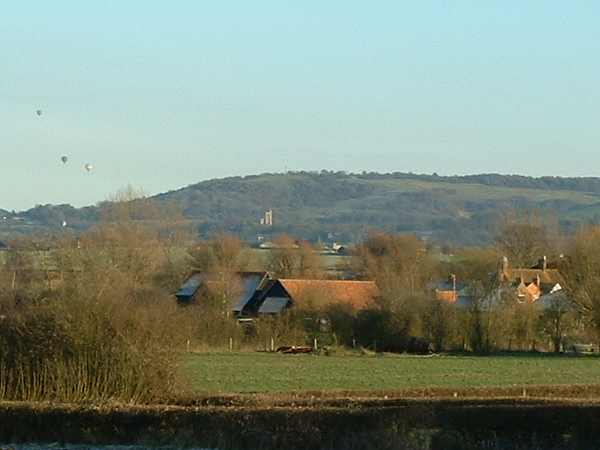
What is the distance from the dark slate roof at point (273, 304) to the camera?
84.1 metres

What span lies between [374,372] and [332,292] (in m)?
30.9

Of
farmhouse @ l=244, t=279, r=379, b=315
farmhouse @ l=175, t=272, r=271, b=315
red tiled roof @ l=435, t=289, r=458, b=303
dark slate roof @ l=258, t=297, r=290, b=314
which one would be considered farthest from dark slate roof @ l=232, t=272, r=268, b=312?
red tiled roof @ l=435, t=289, r=458, b=303

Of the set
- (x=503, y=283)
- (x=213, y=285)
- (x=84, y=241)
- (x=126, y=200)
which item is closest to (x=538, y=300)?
(x=503, y=283)

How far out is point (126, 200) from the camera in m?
104

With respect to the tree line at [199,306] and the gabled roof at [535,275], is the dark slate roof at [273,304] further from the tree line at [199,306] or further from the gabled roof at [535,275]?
the gabled roof at [535,275]

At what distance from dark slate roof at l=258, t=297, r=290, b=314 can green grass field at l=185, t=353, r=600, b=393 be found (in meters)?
21.7

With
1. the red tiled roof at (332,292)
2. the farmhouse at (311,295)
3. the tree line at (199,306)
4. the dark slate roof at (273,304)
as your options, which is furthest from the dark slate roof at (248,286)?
the red tiled roof at (332,292)

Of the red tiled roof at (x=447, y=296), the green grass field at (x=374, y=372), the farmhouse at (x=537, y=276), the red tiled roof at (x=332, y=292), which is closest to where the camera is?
the green grass field at (x=374, y=372)

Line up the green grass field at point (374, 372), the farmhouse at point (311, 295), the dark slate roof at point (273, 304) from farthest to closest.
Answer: the dark slate roof at point (273, 304) → the farmhouse at point (311, 295) → the green grass field at point (374, 372)

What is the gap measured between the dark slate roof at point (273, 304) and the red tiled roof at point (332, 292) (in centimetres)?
68

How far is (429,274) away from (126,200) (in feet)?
85.6

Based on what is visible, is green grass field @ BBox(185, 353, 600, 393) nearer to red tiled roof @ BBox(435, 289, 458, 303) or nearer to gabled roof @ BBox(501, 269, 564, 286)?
red tiled roof @ BBox(435, 289, 458, 303)

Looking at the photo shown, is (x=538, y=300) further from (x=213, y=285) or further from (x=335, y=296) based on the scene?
(x=213, y=285)

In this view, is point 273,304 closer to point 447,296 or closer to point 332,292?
point 332,292
